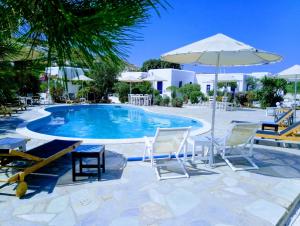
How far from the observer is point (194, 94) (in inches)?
995

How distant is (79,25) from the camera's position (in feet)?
3.16

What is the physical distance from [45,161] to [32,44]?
3.44 metres

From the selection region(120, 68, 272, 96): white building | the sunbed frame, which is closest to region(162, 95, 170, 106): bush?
region(120, 68, 272, 96): white building

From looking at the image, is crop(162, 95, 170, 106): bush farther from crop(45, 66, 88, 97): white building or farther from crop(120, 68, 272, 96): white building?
crop(45, 66, 88, 97): white building

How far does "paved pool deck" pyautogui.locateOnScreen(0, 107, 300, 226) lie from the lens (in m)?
3.08

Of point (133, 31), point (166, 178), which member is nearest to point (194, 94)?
point (166, 178)

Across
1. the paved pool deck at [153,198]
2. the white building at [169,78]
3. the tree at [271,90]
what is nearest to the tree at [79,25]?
the paved pool deck at [153,198]

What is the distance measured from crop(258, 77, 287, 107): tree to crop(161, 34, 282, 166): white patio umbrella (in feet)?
55.5

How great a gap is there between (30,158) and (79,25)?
3.63 metres

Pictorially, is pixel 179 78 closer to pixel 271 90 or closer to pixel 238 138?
pixel 271 90

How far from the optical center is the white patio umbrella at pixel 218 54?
4.41 m

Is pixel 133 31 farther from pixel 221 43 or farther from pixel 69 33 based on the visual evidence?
pixel 221 43

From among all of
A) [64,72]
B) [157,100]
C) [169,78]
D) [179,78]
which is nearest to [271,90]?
[157,100]

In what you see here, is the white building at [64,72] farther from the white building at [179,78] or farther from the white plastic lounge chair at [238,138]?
the white building at [179,78]
